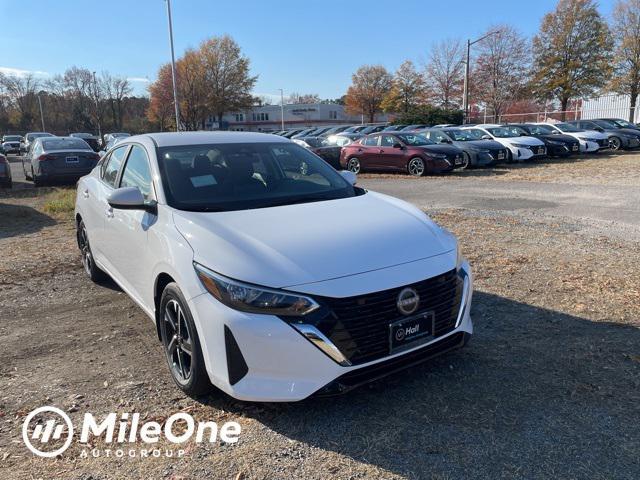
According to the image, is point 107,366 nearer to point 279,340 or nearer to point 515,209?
point 279,340

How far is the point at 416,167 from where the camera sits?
1650 cm

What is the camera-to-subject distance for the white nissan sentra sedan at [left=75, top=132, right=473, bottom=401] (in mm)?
2766

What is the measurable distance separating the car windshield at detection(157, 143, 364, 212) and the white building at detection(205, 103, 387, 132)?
9124 cm

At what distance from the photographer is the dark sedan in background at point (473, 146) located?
17.2 metres

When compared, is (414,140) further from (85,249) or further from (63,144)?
(85,249)

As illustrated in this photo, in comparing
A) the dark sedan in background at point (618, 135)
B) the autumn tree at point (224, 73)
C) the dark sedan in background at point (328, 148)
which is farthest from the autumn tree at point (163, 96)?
the dark sedan in background at point (618, 135)

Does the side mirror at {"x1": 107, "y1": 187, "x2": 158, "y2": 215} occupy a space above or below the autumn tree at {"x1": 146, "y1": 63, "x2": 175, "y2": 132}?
below

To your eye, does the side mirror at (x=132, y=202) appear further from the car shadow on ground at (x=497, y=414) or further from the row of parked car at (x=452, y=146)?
the row of parked car at (x=452, y=146)

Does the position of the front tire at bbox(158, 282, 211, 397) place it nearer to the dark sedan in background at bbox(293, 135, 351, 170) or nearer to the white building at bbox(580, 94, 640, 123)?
the dark sedan in background at bbox(293, 135, 351, 170)

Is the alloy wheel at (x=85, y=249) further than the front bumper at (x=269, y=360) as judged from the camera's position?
Yes

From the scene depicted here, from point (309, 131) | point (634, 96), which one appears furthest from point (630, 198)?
point (634, 96)

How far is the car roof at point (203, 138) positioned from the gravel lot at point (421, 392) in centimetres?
168

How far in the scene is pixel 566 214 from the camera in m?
9.20

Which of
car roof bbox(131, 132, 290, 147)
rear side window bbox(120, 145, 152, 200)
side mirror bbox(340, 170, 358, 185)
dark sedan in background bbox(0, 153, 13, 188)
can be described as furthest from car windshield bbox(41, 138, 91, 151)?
side mirror bbox(340, 170, 358, 185)
